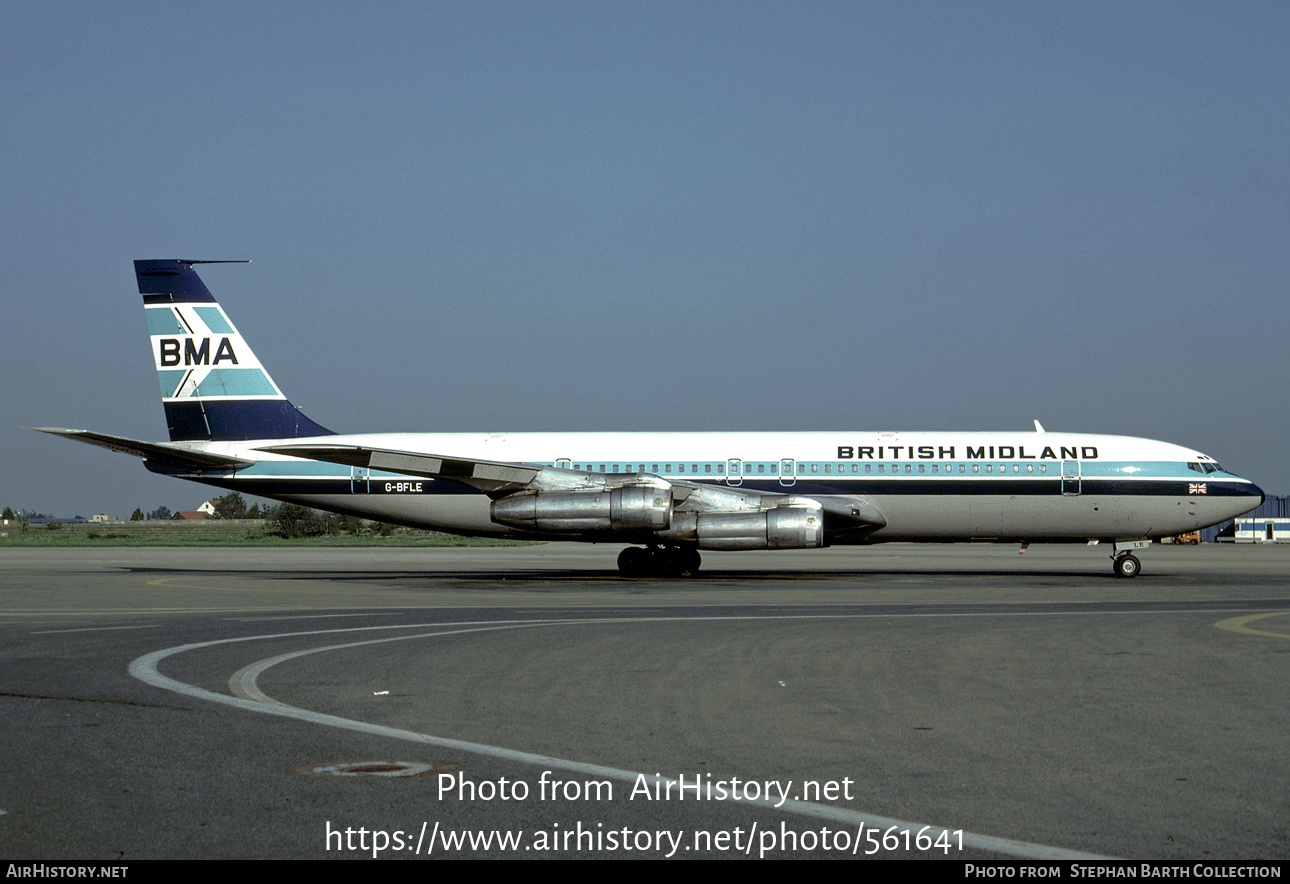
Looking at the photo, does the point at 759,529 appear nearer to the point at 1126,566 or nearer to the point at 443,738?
the point at 1126,566

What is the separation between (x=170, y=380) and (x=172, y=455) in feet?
10.6

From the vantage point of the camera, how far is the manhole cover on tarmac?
24.8 ft

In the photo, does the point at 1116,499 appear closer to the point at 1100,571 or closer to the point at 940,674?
the point at 1100,571

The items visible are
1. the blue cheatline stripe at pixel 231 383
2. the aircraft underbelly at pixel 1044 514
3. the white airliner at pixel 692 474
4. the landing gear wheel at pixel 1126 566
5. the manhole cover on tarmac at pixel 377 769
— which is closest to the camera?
the manhole cover on tarmac at pixel 377 769

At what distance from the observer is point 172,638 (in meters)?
15.8

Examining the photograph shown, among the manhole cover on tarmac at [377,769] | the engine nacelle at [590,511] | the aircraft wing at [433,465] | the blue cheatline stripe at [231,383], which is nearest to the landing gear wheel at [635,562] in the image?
the engine nacelle at [590,511]

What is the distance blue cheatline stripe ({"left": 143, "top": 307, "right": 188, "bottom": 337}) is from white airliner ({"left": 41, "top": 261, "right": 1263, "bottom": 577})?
7 centimetres

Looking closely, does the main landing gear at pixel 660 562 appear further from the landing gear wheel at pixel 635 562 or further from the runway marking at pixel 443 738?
the runway marking at pixel 443 738

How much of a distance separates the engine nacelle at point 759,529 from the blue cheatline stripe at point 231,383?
1462 centimetres

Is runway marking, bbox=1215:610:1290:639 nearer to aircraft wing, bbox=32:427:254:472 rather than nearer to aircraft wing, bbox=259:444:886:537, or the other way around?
aircraft wing, bbox=259:444:886:537

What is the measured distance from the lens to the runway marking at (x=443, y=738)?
598 centimetres

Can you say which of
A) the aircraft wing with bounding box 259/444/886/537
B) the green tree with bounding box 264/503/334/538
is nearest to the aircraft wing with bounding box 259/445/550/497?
the aircraft wing with bounding box 259/444/886/537
